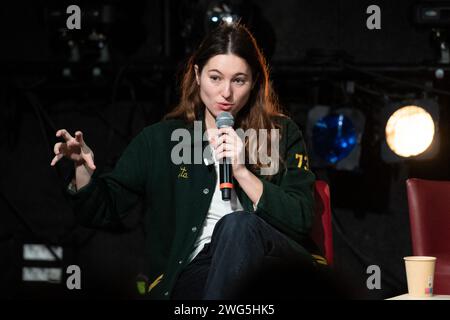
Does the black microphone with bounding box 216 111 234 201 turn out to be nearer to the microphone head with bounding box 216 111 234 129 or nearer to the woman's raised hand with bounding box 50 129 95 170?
the microphone head with bounding box 216 111 234 129

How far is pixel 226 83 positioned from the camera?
2162mm

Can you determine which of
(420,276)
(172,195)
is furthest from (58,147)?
(420,276)

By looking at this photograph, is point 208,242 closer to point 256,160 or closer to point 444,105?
point 256,160

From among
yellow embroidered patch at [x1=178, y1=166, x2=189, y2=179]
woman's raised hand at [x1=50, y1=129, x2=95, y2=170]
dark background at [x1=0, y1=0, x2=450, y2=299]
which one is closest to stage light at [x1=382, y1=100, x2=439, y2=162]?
dark background at [x1=0, y1=0, x2=450, y2=299]

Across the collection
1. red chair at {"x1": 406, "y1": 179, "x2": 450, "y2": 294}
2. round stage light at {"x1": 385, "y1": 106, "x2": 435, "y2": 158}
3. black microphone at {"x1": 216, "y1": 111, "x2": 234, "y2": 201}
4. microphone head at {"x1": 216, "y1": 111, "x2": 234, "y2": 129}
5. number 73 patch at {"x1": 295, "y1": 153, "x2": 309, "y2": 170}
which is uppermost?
round stage light at {"x1": 385, "y1": 106, "x2": 435, "y2": 158}

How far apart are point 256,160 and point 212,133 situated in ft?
0.56

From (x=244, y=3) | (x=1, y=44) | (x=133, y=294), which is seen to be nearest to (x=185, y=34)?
(x=244, y=3)

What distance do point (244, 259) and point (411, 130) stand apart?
1.38m

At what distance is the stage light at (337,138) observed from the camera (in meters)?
3.09

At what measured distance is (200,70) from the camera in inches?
89.6

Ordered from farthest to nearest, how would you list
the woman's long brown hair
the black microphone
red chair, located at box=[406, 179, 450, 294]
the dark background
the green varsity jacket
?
the dark background → red chair, located at box=[406, 179, 450, 294] → the woman's long brown hair → the green varsity jacket → the black microphone

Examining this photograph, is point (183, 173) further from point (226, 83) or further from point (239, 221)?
point (239, 221)

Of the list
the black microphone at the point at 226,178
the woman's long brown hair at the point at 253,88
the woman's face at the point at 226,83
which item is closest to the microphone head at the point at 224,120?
the black microphone at the point at 226,178

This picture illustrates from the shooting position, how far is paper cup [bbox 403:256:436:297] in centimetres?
198
